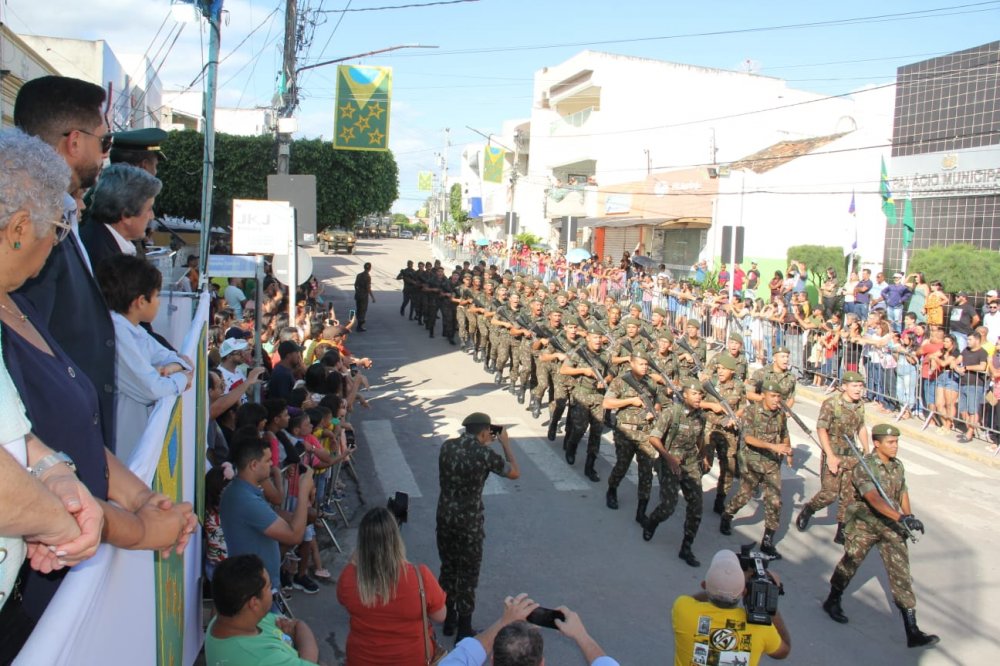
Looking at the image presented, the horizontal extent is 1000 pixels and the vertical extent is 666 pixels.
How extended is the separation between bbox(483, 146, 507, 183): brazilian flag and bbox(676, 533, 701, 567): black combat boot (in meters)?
32.0

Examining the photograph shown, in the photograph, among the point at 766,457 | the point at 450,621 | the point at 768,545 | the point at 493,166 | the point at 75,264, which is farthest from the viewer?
the point at 493,166

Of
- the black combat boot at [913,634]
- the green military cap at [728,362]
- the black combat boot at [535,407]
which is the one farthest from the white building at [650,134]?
the black combat boot at [913,634]

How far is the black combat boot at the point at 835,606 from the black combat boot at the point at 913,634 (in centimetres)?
48

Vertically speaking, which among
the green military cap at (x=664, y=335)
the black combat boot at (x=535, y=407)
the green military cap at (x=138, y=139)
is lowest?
the black combat boot at (x=535, y=407)

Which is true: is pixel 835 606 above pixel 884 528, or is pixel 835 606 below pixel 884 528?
below

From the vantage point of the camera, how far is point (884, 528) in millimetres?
6273

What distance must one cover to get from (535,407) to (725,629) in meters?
9.55

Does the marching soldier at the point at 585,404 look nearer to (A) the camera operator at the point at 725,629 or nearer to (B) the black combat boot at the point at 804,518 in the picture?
(B) the black combat boot at the point at 804,518

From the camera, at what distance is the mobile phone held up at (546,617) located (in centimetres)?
304

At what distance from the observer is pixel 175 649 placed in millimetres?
3027

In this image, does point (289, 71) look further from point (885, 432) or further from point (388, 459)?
point (885, 432)

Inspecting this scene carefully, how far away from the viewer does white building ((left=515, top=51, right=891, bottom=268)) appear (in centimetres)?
3084

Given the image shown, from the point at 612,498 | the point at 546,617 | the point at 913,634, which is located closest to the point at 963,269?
the point at 612,498

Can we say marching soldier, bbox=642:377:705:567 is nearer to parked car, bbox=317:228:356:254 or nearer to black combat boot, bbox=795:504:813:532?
black combat boot, bbox=795:504:813:532
